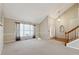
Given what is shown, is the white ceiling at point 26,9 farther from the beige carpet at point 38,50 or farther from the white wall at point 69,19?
the beige carpet at point 38,50

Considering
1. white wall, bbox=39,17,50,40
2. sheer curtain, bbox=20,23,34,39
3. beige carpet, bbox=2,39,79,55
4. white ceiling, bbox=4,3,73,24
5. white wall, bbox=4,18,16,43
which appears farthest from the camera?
white wall, bbox=39,17,50,40

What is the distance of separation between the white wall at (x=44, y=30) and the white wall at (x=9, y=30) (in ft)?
9.95

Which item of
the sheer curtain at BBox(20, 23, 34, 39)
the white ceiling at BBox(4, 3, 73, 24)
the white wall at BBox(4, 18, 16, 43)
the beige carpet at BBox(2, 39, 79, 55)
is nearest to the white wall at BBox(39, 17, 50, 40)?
the sheer curtain at BBox(20, 23, 34, 39)

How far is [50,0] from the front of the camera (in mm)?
2607

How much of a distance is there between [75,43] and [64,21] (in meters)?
3.97

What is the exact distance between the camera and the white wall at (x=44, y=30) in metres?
8.67

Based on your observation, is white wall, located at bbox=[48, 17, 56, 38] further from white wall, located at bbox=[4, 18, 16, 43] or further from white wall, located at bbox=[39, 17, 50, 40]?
white wall, located at bbox=[4, 18, 16, 43]

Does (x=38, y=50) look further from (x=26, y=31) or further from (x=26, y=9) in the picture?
(x=26, y=31)

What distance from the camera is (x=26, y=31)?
29.0 feet

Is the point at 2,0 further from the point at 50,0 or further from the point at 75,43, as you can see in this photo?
the point at 75,43

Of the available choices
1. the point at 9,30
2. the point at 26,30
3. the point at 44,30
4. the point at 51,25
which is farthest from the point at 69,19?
the point at 9,30

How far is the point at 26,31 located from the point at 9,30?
2.37 m

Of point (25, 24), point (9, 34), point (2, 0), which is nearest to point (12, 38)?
point (9, 34)

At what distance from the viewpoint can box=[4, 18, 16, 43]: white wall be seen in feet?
20.6
